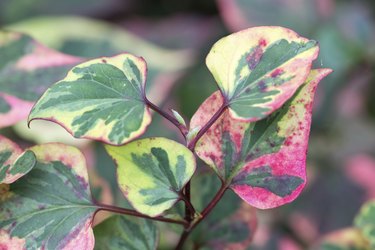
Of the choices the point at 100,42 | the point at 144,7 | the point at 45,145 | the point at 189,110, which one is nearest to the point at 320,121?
the point at 189,110

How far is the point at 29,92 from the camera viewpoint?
0.60 m

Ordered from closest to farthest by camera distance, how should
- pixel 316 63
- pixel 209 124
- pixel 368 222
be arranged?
1. pixel 209 124
2. pixel 368 222
3. pixel 316 63

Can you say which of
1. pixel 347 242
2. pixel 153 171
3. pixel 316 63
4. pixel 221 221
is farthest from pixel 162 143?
pixel 316 63

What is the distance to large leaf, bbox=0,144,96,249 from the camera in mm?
439

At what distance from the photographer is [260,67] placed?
44cm

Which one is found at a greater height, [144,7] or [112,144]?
[112,144]

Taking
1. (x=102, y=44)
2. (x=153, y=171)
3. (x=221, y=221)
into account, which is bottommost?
(x=102, y=44)

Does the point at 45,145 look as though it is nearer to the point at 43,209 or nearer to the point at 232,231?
the point at 43,209

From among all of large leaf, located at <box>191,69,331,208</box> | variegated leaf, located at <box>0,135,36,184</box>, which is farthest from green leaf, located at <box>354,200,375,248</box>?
variegated leaf, located at <box>0,135,36,184</box>

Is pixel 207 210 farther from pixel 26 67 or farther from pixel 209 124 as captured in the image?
pixel 26 67

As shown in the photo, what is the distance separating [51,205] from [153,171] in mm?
80

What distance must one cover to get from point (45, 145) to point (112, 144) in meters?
0.09

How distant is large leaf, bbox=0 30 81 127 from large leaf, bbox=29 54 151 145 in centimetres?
16

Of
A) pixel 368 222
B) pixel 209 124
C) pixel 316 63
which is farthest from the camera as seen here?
pixel 316 63
